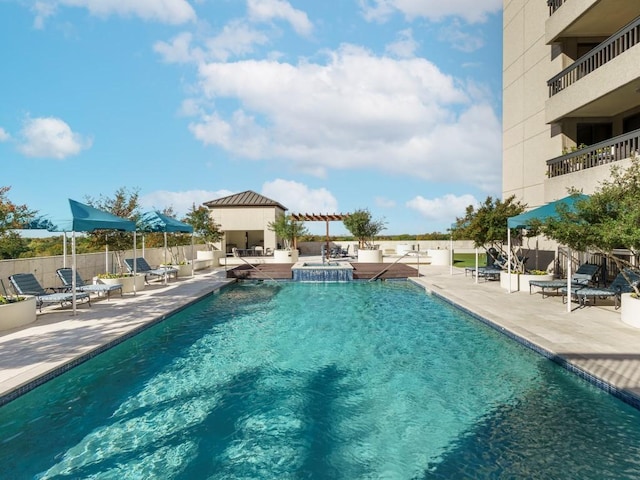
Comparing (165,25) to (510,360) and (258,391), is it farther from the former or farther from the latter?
(510,360)

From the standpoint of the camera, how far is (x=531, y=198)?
56.9 feet

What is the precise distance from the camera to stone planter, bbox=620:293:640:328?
8094 mm

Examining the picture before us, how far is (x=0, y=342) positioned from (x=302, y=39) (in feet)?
61.9

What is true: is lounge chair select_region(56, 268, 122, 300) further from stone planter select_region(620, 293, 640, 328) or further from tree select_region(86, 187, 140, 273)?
stone planter select_region(620, 293, 640, 328)

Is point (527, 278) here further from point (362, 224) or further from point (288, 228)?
point (288, 228)

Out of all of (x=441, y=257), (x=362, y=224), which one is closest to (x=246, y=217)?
(x=362, y=224)

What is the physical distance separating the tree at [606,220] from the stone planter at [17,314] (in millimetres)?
12978

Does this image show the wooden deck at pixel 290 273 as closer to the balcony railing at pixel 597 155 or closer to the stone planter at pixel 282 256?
the stone planter at pixel 282 256

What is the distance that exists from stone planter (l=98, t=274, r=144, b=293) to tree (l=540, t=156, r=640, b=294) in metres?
13.7

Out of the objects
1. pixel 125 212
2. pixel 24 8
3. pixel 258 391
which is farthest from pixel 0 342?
pixel 24 8

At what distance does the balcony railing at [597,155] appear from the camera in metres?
10.8

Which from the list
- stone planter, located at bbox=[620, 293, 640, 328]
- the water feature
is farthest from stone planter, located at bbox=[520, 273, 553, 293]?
the water feature

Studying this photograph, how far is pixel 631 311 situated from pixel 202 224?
24798 mm

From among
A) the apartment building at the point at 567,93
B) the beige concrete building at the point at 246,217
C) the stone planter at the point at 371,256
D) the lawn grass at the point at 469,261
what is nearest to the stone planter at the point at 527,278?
the apartment building at the point at 567,93
